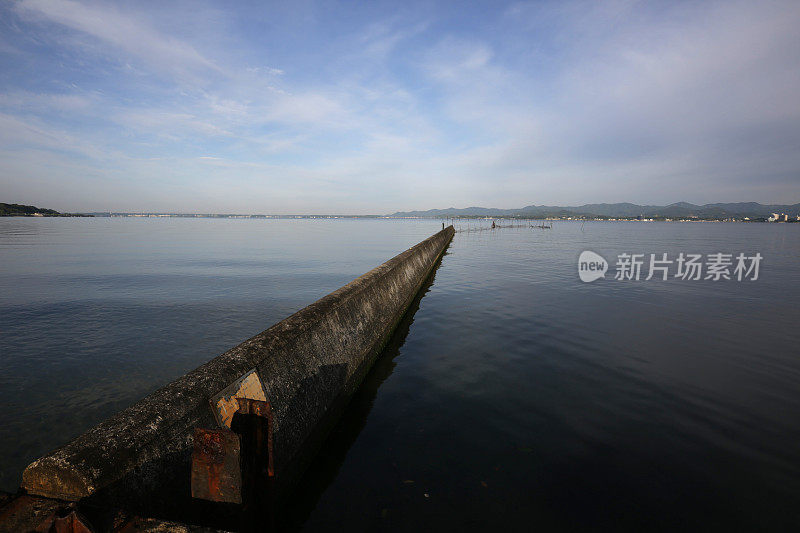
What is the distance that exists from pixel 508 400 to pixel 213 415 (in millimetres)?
4445

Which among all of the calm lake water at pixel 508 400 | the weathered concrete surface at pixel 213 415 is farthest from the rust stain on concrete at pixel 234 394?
the calm lake water at pixel 508 400

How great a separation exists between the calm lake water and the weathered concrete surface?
560mm

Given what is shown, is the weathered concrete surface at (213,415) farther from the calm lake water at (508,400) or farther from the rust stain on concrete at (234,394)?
the calm lake water at (508,400)

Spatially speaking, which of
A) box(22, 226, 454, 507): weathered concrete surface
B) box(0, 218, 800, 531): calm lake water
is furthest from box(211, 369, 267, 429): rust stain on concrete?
box(0, 218, 800, 531): calm lake water

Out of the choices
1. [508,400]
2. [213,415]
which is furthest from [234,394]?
[508,400]

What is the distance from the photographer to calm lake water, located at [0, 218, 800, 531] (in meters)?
3.81

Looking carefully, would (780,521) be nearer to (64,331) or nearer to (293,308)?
(293,308)

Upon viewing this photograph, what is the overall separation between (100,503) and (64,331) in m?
9.27

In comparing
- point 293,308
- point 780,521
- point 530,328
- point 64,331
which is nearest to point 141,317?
point 64,331

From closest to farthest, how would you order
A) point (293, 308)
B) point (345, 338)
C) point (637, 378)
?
point (345, 338)
point (637, 378)
point (293, 308)

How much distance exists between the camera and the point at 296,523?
3.56 metres

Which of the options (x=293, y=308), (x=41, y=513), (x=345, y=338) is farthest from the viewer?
(x=293, y=308)

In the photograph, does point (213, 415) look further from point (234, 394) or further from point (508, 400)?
point (508, 400)

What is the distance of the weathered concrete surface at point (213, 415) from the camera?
2195mm
